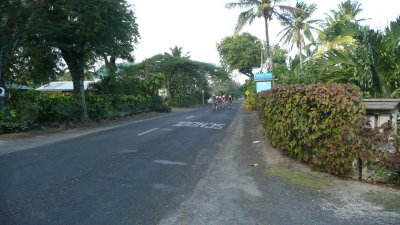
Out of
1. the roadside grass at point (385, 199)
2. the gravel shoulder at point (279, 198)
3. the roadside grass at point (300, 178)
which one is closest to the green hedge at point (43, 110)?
the gravel shoulder at point (279, 198)

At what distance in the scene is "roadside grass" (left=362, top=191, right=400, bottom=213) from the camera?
577 centimetres

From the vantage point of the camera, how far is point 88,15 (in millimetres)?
19156

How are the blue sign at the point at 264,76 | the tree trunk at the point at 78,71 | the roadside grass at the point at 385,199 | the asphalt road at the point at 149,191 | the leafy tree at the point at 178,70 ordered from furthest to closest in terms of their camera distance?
the leafy tree at the point at 178,70
the blue sign at the point at 264,76
the tree trunk at the point at 78,71
the roadside grass at the point at 385,199
the asphalt road at the point at 149,191

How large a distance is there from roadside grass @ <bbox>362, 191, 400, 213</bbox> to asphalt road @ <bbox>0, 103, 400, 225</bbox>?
0.42 m

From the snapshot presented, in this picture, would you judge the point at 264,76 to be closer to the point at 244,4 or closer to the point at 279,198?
the point at 244,4

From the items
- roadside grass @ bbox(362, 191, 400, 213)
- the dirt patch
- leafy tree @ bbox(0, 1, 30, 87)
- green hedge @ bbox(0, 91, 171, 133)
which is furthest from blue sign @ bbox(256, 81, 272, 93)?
roadside grass @ bbox(362, 191, 400, 213)

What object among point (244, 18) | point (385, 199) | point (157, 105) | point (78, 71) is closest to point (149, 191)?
point (385, 199)

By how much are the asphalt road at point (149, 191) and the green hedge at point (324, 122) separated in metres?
1.08

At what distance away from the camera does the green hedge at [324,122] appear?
7200 millimetres

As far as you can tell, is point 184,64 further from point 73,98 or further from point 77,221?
point 77,221

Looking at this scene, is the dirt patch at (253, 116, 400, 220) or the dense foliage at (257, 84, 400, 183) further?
the dense foliage at (257, 84, 400, 183)

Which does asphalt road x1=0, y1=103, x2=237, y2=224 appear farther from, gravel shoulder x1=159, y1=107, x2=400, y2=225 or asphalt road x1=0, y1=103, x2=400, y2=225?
gravel shoulder x1=159, y1=107, x2=400, y2=225

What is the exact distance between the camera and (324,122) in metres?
7.61

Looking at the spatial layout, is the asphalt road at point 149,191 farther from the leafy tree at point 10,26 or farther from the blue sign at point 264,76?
the blue sign at point 264,76
